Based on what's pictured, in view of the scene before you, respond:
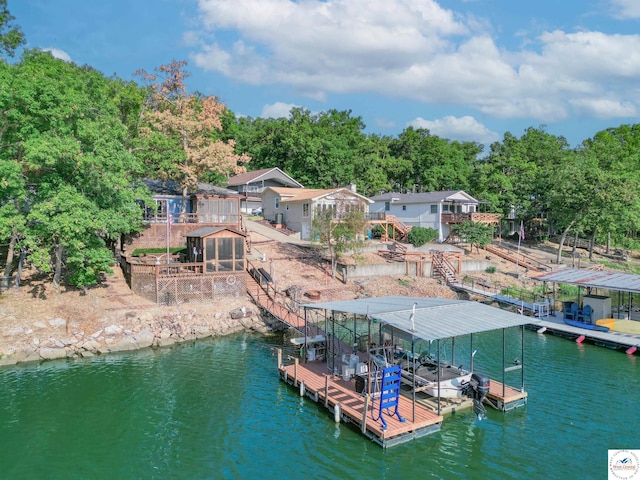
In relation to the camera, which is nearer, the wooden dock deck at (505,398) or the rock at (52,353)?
the wooden dock deck at (505,398)

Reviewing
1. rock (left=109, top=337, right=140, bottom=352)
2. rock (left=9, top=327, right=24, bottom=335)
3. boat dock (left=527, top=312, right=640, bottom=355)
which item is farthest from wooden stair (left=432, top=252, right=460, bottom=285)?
rock (left=9, top=327, right=24, bottom=335)

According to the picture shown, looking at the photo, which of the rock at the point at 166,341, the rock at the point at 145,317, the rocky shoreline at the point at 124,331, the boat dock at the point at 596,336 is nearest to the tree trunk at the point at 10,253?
the rocky shoreline at the point at 124,331

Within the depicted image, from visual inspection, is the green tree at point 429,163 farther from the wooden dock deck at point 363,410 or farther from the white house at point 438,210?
the wooden dock deck at point 363,410

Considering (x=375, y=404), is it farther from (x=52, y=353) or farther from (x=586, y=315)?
(x=586, y=315)

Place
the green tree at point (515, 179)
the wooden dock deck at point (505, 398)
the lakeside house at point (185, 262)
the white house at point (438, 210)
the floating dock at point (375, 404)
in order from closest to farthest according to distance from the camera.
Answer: the floating dock at point (375, 404) → the wooden dock deck at point (505, 398) → the lakeside house at point (185, 262) → the white house at point (438, 210) → the green tree at point (515, 179)

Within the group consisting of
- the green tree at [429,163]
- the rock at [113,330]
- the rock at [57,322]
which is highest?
the green tree at [429,163]

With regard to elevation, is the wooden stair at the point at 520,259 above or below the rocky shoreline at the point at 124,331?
above

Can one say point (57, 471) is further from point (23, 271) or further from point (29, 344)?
point (23, 271)

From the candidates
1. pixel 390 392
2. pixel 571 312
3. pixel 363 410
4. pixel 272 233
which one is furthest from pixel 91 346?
pixel 571 312
